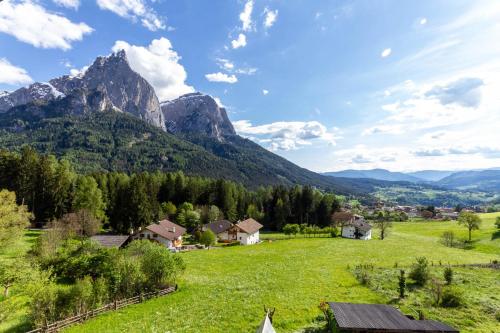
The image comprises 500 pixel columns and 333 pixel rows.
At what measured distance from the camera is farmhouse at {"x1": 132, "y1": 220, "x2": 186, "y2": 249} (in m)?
66.9

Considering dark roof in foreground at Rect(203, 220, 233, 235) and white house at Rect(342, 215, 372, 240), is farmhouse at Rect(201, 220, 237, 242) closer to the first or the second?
dark roof in foreground at Rect(203, 220, 233, 235)

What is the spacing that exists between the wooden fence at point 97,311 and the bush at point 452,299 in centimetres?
3083

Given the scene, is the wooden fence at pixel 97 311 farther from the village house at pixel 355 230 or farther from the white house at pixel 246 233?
the village house at pixel 355 230

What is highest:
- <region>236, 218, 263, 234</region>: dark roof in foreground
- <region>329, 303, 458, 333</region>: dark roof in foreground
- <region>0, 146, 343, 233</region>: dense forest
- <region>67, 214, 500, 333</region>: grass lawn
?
<region>0, 146, 343, 233</region>: dense forest

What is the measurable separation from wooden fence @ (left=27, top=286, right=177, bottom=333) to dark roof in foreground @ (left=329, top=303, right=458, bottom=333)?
66.6 ft

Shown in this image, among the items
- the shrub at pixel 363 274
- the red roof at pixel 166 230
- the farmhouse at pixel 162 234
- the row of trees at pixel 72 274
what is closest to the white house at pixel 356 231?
the shrub at pixel 363 274

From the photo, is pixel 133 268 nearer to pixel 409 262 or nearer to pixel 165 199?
pixel 409 262

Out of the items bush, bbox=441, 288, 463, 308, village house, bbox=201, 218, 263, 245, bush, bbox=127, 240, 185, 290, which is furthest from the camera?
village house, bbox=201, 218, 263, 245

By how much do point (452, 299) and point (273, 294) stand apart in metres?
19.1

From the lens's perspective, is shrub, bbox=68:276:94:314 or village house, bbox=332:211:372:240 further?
village house, bbox=332:211:372:240

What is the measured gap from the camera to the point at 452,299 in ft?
100

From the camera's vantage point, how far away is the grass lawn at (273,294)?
1005 inches

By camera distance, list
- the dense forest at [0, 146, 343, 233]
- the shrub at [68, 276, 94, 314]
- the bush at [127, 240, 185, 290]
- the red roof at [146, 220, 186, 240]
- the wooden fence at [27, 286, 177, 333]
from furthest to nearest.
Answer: the dense forest at [0, 146, 343, 233] → the red roof at [146, 220, 186, 240] → the bush at [127, 240, 185, 290] → the shrub at [68, 276, 94, 314] → the wooden fence at [27, 286, 177, 333]

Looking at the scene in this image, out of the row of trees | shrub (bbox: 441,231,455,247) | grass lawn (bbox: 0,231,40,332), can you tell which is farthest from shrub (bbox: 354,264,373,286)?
shrub (bbox: 441,231,455,247)
